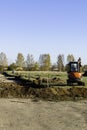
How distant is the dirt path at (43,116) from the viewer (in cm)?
1492

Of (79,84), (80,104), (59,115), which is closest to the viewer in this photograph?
(59,115)

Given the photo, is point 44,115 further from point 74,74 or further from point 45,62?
point 45,62

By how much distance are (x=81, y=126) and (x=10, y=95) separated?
45.8ft

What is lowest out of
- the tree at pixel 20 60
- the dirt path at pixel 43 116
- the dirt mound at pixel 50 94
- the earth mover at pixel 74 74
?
the dirt path at pixel 43 116

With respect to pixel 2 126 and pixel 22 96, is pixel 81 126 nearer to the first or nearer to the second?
pixel 2 126

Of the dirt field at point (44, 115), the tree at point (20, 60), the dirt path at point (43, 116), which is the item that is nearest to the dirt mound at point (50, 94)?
the dirt field at point (44, 115)

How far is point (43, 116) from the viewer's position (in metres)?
17.6

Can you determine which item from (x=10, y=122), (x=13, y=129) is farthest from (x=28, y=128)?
(x=10, y=122)

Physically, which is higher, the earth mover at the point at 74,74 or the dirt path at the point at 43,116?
the earth mover at the point at 74,74

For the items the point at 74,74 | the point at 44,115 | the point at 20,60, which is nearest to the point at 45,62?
the point at 20,60

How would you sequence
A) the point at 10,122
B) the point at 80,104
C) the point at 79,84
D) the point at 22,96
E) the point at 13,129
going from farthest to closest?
the point at 79,84
the point at 22,96
the point at 80,104
the point at 10,122
the point at 13,129

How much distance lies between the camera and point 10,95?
2819 centimetres

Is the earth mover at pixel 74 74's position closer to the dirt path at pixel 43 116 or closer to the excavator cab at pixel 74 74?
the excavator cab at pixel 74 74

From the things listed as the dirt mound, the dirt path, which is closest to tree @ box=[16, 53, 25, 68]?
the dirt mound
